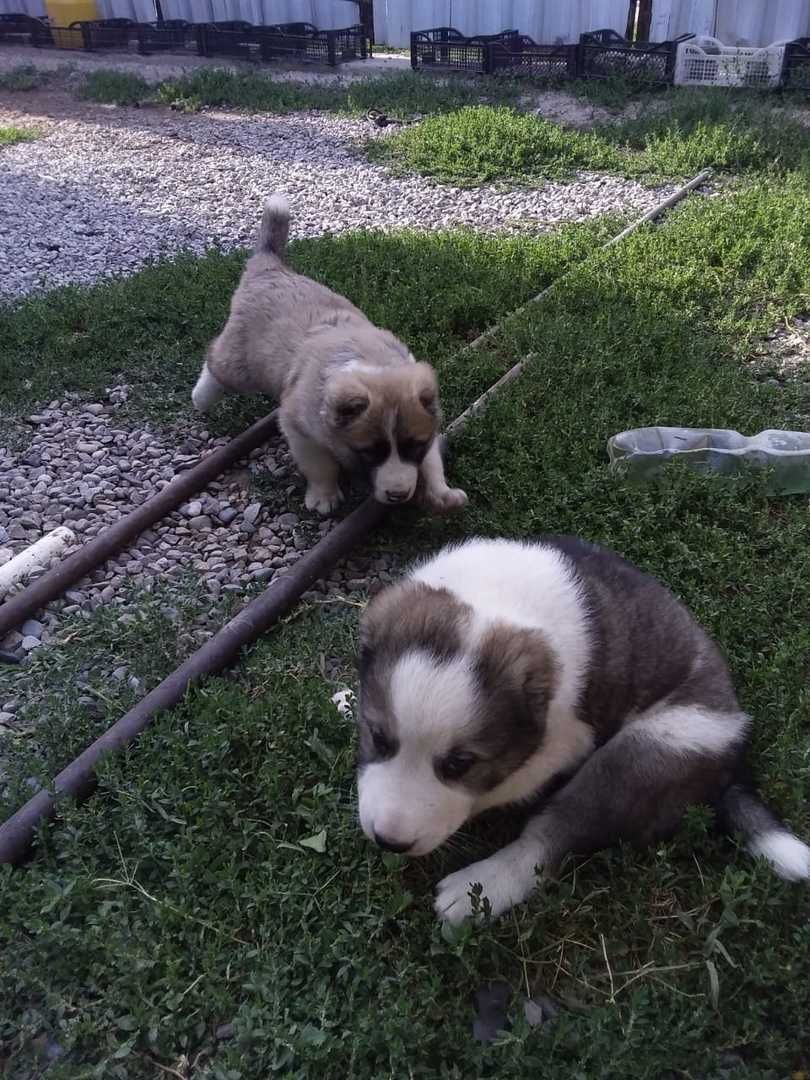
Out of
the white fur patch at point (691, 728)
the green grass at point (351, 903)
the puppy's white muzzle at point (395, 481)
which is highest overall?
the puppy's white muzzle at point (395, 481)

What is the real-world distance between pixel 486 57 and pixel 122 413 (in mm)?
10372

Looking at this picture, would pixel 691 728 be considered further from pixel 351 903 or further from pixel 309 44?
pixel 309 44

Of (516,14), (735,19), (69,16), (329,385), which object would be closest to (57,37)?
(69,16)

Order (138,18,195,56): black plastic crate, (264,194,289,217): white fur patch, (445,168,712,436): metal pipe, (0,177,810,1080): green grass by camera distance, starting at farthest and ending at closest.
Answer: (138,18,195,56): black plastic crate, (264,194,289,217): white fur patch, (445,168,712,436): metal pipe, (0,177,810,1080): green grass

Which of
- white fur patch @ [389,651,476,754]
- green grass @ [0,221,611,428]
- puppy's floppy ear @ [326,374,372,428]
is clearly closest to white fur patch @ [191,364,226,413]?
green grass @ [0,221,611,428]

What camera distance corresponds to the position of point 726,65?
11328mm

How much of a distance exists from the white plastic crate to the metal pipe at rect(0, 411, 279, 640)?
370 inches

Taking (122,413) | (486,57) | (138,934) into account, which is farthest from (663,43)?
(138,934)

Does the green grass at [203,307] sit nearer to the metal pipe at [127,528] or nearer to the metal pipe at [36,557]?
the metal pipe at [127,528]

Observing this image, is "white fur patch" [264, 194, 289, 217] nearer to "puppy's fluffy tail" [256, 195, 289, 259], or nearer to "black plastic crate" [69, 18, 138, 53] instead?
"puppy's fluffy tail" [256, 195, 289, 259]

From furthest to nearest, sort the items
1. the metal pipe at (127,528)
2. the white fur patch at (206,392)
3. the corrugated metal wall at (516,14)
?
the corrugated metal wall at (516,14) → the white fur patch at (206,392) → the metal pipe at (127,528)

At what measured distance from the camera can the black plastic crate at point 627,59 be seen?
11.6m

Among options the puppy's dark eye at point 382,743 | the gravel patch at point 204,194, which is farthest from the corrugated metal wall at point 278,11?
the puppy's dark eye at point 382,743

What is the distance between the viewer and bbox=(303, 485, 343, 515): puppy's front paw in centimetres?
452
